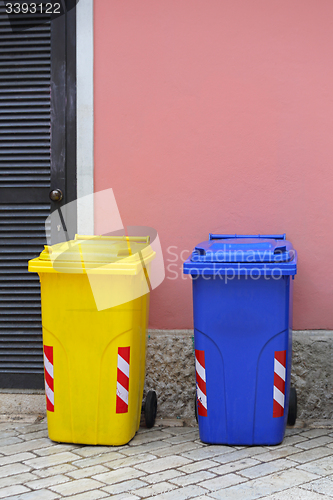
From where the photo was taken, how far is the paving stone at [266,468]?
305cm

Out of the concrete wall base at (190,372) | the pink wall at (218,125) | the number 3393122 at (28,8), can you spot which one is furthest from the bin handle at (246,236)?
the number 3393122 at (28,8)

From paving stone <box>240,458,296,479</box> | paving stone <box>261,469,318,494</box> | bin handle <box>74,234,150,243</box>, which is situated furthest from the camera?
bin handle <box>74,234,150,243</box>

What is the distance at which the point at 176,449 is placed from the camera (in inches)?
136

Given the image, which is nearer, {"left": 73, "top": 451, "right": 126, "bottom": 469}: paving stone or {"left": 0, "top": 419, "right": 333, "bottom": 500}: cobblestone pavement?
{"left": 0, "top": 419, "right": 333, "bottom": 500}: cobblestone pavement

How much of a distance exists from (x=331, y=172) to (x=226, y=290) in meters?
1.39

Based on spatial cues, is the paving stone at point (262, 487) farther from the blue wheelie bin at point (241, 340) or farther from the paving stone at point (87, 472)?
the paving stone at point (87, 472)

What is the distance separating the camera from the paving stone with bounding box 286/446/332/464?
326cm

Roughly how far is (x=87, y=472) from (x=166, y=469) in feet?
1.51

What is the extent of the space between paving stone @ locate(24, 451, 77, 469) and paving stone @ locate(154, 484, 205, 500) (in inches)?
29.1

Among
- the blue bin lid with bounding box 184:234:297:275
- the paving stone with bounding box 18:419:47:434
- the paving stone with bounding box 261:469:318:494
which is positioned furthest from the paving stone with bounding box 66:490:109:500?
the blue bin lid with bounding box 184:234:297:275

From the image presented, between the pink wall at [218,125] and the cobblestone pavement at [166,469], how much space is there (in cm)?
98

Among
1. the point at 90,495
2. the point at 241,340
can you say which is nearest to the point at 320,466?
the point at 241,340

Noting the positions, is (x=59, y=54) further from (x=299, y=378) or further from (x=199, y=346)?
(x=299, y=378)

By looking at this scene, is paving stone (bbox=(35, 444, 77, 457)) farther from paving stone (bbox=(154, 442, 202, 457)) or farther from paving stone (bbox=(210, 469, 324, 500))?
paving stone (bbox=(210, 469, 324, 500))
